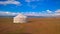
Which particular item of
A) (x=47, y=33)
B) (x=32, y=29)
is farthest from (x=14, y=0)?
(x=47, y=33)

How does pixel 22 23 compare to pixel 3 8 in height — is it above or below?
below

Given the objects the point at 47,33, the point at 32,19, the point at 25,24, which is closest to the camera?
the point at 47,33

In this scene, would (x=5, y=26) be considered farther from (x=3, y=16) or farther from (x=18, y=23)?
(x=3, y=16)

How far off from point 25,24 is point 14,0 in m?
0.30

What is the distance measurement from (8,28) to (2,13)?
0.94 ft

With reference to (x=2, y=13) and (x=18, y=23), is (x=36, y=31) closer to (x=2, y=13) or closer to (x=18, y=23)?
(x=18, y=23)

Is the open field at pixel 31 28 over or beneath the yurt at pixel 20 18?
beneath

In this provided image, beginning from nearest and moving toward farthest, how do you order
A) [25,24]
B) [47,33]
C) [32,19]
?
[47,33] → [25,24] → [32,19]

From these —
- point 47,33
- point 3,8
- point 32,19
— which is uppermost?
point 3,8

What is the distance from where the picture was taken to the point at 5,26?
88cm

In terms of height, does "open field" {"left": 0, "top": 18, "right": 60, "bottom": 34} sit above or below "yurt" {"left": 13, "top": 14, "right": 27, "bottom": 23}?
below

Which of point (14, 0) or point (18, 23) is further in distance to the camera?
point (14, 0)

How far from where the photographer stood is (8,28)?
853 millimetres

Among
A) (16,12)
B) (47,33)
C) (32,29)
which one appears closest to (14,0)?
(16,12)
